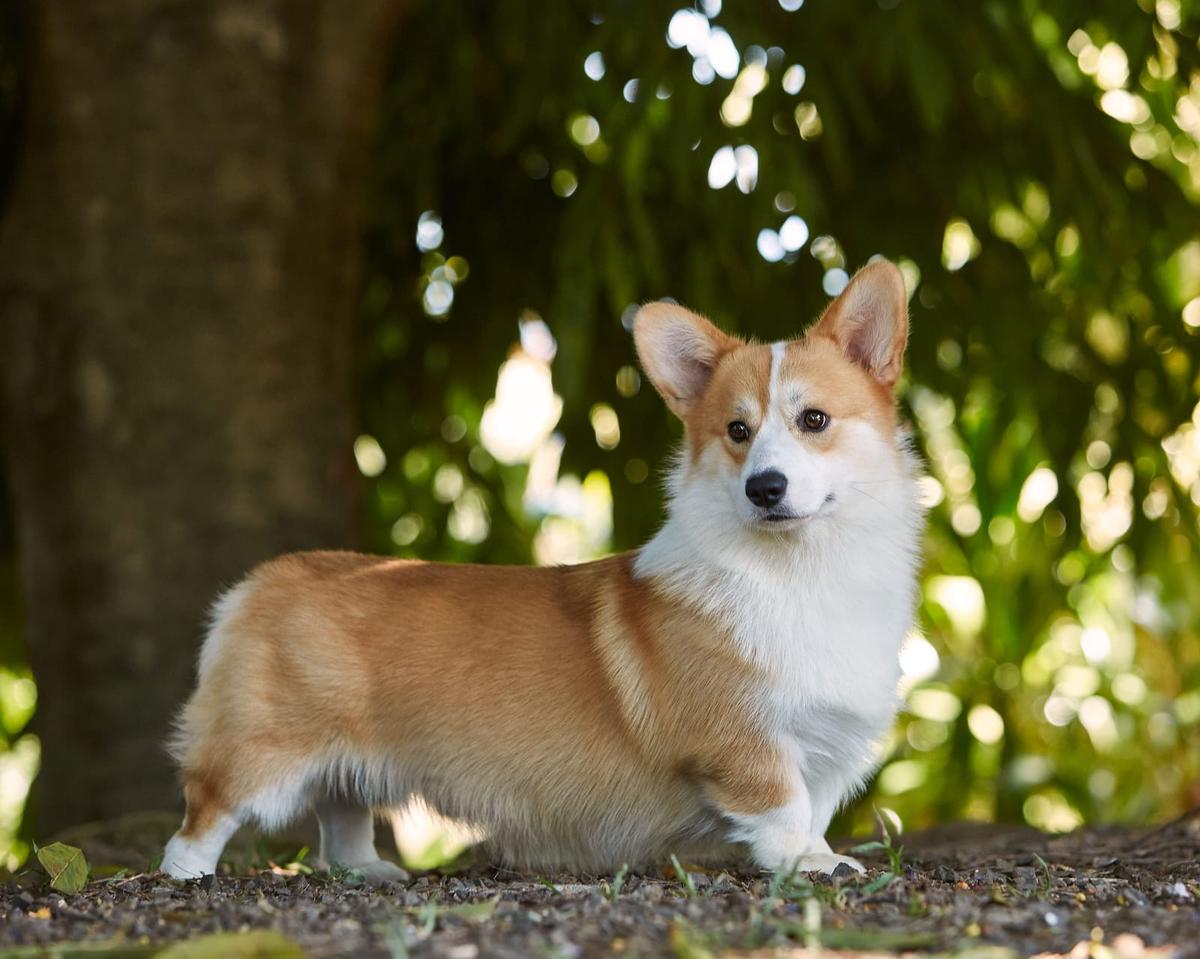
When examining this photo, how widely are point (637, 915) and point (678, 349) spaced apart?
177 cm

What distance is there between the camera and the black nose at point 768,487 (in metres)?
3.50

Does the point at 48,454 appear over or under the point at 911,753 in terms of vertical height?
over

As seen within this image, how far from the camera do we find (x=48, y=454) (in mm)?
5535

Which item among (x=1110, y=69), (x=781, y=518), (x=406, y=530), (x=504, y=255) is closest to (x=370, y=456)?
(x=406, y=530)

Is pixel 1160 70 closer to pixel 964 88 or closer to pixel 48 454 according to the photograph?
pixel 964 88

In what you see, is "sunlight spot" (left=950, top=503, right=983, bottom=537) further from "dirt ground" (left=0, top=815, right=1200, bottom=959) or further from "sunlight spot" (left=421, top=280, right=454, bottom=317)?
"dirt ground" (left=0, top=815, right=1200, bottom=959)

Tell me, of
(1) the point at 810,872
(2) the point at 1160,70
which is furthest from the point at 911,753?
(1) the point at 810,872

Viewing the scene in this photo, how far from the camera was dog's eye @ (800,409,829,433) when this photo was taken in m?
3.72

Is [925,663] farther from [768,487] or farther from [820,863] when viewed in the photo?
[768,487]

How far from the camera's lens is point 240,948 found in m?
2.45

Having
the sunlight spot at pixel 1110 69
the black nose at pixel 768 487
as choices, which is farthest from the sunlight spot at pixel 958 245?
the black nose at pixel 768 487

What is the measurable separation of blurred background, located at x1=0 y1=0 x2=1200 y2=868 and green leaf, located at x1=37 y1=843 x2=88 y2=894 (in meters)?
1.76

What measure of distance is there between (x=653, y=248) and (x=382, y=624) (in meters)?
1.87

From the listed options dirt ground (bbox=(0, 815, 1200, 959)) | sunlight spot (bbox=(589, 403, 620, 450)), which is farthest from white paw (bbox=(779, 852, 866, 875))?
sunlight spot (bbox=(589, 403, 620, 450))
